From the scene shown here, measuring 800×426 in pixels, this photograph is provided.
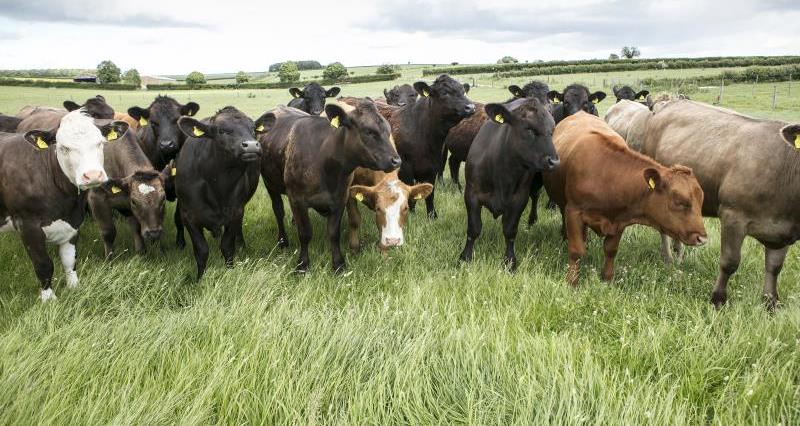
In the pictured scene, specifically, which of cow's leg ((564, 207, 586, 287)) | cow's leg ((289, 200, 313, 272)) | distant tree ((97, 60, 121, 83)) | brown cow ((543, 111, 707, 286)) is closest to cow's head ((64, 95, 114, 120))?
cow's leg ((289, 200, 313, 272))

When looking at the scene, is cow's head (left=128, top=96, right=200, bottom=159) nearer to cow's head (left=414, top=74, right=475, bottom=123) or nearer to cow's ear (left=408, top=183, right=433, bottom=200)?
cow's ear (left=408, top=183, right=433, bottom=200)

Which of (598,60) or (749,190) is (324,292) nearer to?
(749,190)

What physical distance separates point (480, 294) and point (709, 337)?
185 centimetres

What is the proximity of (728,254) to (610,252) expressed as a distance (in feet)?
3.47

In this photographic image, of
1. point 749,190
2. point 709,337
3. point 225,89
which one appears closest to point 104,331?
point 709,337

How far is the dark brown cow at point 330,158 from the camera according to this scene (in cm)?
512

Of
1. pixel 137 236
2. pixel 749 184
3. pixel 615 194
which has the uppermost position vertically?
pixel 749 184

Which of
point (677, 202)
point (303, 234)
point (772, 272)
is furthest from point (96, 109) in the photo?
point (772, 272)

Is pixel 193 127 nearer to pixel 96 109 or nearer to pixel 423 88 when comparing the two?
pixel 423 88

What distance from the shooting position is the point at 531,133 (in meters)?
5.23

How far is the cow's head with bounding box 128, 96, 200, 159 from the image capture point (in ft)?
21.4

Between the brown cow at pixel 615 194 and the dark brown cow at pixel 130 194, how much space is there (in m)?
4.50

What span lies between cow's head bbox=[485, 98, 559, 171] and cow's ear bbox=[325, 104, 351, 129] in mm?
1574

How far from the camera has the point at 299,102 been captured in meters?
12.1
